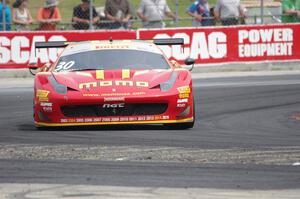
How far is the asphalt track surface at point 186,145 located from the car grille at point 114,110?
22cm

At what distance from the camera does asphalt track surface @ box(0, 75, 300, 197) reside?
28.6 feet

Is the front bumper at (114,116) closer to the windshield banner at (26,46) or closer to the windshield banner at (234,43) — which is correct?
the windshield banner at (26,46)

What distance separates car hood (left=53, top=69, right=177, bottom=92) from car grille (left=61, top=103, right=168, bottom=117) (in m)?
0.23

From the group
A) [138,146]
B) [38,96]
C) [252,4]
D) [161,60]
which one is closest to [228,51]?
[252,4]

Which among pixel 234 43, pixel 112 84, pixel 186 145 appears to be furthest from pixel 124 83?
pixel 234 43

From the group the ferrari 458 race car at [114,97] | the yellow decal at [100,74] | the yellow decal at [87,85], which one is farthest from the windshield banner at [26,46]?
the yellow decal at [87,85]

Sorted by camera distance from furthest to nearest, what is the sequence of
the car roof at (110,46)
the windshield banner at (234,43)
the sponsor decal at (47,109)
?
the windshield banner at (234,43) < the car roof at (110,46) < the sponsor decal at (47,109)

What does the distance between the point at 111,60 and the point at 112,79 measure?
0.87 m

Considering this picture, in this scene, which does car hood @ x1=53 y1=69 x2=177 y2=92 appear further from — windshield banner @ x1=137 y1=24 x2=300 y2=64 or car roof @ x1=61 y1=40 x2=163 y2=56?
windshield banner @ x1=137 y1=24 x2=300 y2=64

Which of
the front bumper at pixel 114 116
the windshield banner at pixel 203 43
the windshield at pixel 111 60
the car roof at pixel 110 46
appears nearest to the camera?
the front bumper at pixel 114 116

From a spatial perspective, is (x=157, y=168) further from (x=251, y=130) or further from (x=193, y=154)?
(x=251, y=130)

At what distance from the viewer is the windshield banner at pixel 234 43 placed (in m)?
23.2

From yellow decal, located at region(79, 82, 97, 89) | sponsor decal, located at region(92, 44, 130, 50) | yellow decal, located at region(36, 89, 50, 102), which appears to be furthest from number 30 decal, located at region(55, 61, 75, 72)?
yellow decal, located at region(79, 82, 97, 89)

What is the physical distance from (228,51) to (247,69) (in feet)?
2.74
